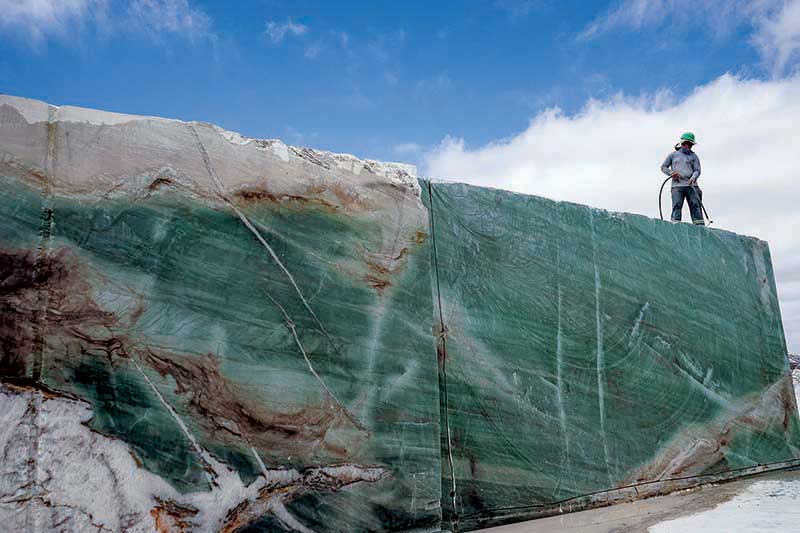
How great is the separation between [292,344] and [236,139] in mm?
782

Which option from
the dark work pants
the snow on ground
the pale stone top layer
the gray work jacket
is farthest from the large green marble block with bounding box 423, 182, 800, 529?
the gray work jacket

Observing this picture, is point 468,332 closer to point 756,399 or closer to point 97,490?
point 97,490

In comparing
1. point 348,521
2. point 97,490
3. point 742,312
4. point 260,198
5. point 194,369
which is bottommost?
point 348,521

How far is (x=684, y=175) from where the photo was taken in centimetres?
491

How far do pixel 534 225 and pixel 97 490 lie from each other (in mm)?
2148

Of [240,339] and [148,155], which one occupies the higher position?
[148,155]

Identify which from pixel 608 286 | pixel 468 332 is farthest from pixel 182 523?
pixel 608 286

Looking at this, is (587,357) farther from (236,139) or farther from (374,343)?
(236,139)

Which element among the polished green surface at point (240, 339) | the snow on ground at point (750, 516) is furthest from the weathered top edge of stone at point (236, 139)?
the snow on ground at point (750, 516)

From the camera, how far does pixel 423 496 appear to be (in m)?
2.41

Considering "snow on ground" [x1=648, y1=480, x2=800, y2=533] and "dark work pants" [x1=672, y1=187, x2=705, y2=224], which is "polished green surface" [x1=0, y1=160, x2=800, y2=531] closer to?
"snow on ground" [x1=648, y1=480, x2=800, y2=533]

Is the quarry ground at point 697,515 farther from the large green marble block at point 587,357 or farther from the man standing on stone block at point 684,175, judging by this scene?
the man standing on stone block at point 684,175

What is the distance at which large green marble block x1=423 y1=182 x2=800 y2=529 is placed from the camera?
2674 millimetres

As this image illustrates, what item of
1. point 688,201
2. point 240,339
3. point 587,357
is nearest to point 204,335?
point 240,339
